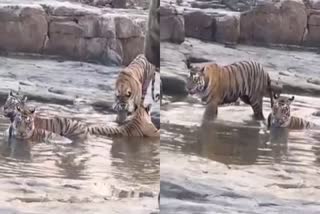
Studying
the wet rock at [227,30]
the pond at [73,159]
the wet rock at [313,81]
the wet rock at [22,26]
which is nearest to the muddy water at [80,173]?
the pond at [73,159]

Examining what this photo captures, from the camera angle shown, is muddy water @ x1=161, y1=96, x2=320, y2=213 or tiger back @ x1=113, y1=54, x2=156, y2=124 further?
tiger back @ x1=113, y1=54, x2=156, y2=124

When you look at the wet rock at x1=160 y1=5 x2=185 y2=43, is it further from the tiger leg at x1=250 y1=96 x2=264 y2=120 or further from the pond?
the tiger leg at x1=250 y1=96 x2=264 y2=120

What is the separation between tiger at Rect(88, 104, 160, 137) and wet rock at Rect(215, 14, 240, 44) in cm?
36

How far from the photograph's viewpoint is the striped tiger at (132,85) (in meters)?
2.84

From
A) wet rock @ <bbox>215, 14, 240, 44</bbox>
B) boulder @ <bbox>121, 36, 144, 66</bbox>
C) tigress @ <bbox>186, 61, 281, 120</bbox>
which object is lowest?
tigress @ <bbox>186, 61, 281, 120</bbox>

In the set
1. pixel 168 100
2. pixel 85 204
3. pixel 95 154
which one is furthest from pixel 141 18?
pixel 85 204

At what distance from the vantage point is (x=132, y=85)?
2.86m

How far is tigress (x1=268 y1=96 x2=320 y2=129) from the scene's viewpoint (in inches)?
109

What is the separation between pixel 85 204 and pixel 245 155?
593mm

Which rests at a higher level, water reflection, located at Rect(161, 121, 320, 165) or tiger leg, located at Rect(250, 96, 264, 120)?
tiger leg, located at Rect(250, 96, 264, 120)

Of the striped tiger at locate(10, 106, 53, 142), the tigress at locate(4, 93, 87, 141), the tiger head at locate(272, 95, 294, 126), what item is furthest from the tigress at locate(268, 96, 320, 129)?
the striped tiger at locate(10, 106, 53, 142)

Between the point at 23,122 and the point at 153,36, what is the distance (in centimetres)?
56

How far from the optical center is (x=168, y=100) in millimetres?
2820

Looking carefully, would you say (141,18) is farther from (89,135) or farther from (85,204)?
(85,204)
